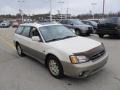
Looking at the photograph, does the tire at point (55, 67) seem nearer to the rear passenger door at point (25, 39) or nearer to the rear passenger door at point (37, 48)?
the rear passenger door at point (37, 48)

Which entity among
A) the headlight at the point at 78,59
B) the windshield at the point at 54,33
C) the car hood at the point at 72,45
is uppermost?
the windshield at the point at 54,33

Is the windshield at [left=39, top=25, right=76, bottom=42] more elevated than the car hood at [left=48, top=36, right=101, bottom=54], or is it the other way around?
the windshield at [left=39, top=25, right=76, bottom=42]

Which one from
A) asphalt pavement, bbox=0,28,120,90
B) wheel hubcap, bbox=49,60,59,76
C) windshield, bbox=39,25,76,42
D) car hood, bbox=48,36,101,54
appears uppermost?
windshield, bbox=39,25,76,42

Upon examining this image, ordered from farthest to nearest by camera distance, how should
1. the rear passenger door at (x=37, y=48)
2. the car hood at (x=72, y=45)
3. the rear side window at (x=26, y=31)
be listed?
the rear side window at (x=26, y=31), the rear passenger door at (x=37, y=48), the car hood at (x=72, y=45)

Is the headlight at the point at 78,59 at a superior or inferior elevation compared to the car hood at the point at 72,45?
inferior

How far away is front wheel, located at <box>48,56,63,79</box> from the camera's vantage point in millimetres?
4930

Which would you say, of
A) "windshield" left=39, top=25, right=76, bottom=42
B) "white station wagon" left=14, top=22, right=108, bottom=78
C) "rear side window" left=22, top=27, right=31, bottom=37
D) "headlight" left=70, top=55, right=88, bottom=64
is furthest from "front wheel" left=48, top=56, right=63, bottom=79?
"rear side window" left=22, top=27, right=31, bottom=37

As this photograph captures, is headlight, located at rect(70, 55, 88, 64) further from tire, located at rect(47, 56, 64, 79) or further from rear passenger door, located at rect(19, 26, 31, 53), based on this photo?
rear passenger door, located at rect(19, 26, 31, 53)

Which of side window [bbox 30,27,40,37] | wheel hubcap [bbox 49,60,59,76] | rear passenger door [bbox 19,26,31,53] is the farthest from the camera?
rear passenger door [bbox 19,26,31,53]

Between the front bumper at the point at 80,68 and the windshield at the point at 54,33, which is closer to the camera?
the front bumper at the point at 80,68

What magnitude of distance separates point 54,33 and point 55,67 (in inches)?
56.7

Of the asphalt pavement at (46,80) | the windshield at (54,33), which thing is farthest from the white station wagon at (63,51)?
the asphalt pavement at (46,80)

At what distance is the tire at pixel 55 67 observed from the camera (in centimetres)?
493

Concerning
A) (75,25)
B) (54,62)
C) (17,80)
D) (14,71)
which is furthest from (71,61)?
(75,25)
